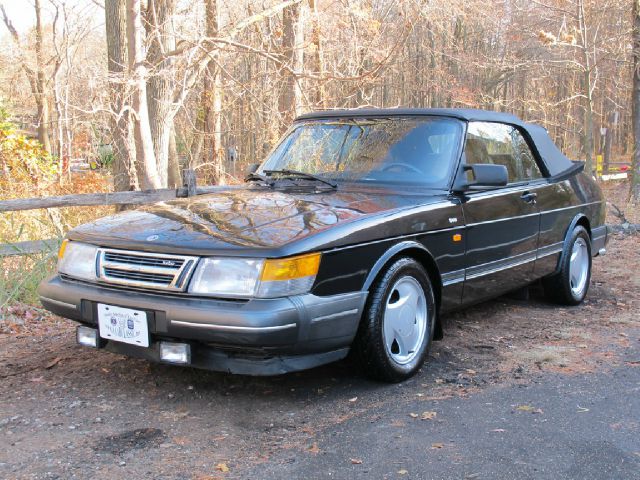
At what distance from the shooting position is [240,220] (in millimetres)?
3684

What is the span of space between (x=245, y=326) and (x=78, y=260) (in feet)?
4.06

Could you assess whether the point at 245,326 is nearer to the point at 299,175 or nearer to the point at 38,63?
the point at 299,175

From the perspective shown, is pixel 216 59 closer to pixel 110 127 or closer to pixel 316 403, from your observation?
pixel 110 127

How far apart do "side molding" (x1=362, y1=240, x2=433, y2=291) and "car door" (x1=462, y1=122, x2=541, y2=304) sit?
0.71 metres

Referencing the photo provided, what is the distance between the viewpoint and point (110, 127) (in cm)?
1232

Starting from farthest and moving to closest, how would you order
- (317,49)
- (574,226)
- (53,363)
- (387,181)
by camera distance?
(317,49), (574,226), (387,181), (53,363)

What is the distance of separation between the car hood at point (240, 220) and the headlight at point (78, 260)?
0.05 meters

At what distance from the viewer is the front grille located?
3.30 meters

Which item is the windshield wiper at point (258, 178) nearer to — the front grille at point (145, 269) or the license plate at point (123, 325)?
the front grille at point (145, 269)

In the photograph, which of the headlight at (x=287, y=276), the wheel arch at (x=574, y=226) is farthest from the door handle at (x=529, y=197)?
the headlight at (x=287, y=276)

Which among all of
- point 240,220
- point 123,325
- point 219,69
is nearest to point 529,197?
point 240,220

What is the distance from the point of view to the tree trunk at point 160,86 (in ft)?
37.1

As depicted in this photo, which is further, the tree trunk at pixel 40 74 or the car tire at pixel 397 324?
the tree trunk at pixel 40 74

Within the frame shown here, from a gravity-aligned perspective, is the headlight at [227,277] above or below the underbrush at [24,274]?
above
